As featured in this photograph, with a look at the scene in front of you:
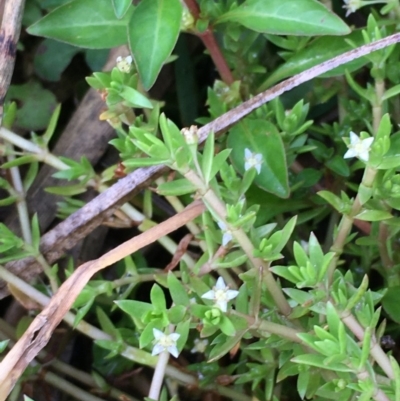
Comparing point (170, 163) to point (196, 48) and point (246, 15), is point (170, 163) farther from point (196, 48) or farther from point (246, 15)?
point (196, 48)

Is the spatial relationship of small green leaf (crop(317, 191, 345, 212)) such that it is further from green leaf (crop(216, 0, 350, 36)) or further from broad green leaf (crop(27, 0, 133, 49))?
broad green leaf (crop(27, 0, 133, 49))

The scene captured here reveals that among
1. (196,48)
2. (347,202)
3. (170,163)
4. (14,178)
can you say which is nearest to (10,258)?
(14,178)

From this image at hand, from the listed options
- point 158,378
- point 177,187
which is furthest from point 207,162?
point 158,378

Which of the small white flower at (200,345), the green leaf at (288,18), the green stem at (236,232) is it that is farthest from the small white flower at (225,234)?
the green leaf at (288,18)

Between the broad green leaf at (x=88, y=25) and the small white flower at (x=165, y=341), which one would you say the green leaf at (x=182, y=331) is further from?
the broad green leaf at (x=88, y=25)

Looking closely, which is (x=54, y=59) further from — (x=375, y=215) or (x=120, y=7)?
(x=375, y=215)

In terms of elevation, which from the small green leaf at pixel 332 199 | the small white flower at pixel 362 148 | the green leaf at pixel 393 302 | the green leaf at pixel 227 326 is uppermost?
the small white flower at pixel 362 148

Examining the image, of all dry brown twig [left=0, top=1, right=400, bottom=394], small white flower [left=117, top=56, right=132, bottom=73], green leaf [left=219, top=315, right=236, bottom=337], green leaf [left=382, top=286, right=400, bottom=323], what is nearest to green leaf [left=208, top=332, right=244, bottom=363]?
green leaf [left=219, top=315, right=236, bottom=337]
